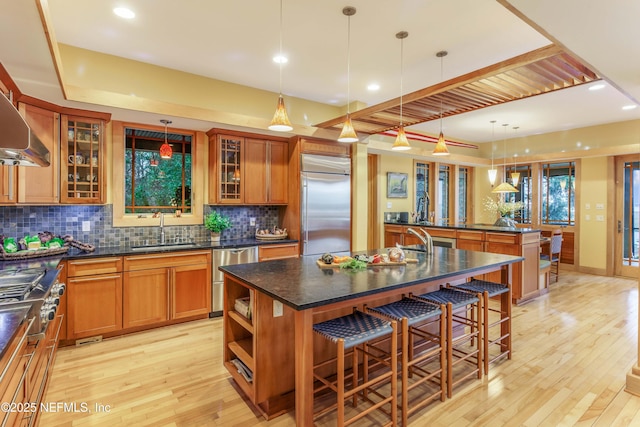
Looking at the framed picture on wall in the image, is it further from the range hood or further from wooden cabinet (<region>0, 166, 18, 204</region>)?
the range hood

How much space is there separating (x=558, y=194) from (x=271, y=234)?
6.24m

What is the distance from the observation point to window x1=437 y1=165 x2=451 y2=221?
7730mm

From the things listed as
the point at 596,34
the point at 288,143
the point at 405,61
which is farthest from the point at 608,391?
the point at 288,143

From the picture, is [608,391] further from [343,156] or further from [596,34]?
[343,156]

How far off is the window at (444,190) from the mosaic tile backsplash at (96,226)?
4729mm

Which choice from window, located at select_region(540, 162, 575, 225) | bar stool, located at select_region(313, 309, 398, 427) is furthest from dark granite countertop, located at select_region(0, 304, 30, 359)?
window, located at select_region(540, 162, 575, 225)

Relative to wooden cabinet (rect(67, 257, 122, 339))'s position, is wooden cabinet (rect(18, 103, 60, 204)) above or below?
above

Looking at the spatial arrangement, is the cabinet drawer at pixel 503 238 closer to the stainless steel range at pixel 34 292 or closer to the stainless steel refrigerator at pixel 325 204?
the stainless steel refrigerator at pixel 325 204

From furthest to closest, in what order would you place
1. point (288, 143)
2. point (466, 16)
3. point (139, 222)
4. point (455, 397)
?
point (288, 143), point (139, 222), point (466, 16), point (455, 397)

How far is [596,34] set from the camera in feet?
6.30

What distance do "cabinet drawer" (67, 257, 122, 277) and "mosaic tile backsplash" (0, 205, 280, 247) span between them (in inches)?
23.3

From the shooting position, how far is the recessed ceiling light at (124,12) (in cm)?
270

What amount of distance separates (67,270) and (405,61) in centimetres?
396

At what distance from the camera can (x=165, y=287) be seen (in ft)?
12.2
